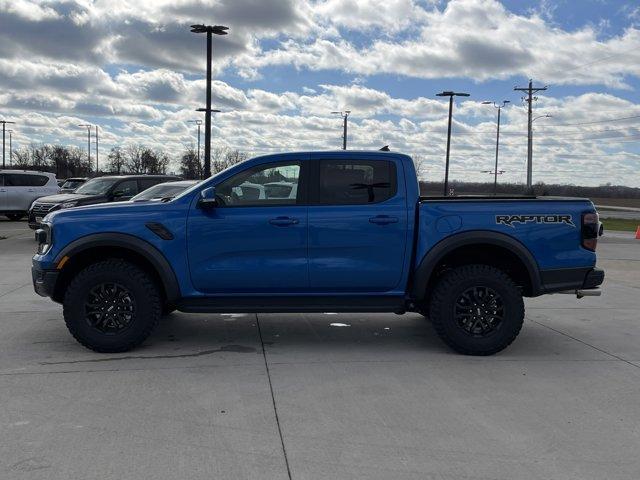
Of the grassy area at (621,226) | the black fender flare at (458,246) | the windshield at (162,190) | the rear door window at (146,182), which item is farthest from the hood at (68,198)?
the grassy area at (621,226)

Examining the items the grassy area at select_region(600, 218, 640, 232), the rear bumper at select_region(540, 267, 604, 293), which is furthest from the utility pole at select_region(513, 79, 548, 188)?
the rear bumper at select_region(540, 267, 604, 293)

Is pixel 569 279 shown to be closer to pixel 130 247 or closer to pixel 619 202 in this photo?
pixel 130 247

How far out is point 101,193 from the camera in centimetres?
1589

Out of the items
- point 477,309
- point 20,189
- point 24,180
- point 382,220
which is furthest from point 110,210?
point 24,180

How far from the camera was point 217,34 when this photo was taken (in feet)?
68.6

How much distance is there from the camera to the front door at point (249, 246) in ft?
18.3

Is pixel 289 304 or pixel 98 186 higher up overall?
pixel 98 186

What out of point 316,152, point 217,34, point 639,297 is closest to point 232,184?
point 316,152

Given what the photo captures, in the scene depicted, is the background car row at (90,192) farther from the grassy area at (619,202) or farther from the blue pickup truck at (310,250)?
the grassy area at (619,202)

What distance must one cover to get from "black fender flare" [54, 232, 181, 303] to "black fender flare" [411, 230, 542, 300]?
7.15 feet

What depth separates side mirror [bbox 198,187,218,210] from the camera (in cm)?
550

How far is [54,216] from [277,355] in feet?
7.74

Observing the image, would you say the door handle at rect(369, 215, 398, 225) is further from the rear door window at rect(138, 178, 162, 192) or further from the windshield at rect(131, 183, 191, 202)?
the rear door window at rect(138, 178, 162, 192)

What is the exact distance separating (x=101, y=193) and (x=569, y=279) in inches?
504
